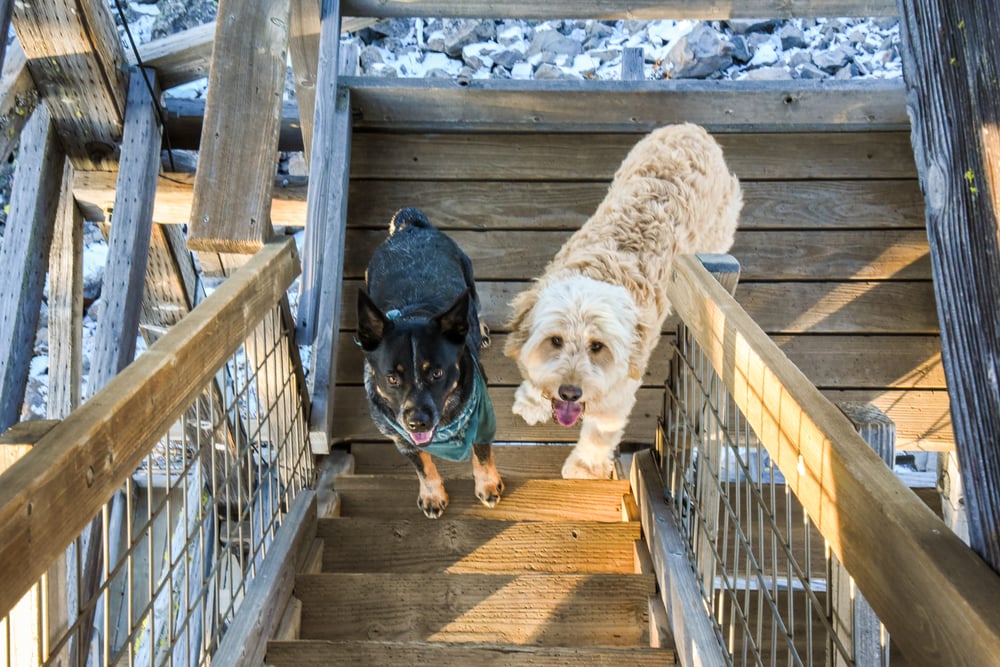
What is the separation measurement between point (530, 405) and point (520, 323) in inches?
18.4

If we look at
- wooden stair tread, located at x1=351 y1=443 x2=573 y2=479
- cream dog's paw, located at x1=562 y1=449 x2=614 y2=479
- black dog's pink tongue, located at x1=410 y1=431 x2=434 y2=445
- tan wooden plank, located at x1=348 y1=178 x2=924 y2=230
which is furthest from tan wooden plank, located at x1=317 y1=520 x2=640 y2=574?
tan wooden plank, located at x1=348 y1=178 x2=924 y2=230

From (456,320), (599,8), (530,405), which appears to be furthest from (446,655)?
(599,8)

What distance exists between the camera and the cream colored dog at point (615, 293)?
2908 millimetres

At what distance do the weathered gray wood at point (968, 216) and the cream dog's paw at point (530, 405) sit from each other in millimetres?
2361

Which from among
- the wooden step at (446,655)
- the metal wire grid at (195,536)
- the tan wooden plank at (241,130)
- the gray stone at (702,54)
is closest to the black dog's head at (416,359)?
the metal wire grid at (195,536)

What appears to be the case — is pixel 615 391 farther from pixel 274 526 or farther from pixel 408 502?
pixel 274 526

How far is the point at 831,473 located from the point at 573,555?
1.56 meters

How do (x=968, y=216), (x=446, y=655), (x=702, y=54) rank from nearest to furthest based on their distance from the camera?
(x=968, y=216) < (x=446, y=655) < (x=702, y=54)

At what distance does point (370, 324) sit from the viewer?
2430 mm

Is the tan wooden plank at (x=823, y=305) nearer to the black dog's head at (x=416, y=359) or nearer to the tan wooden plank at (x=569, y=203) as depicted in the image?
the tan wooden plank at (x=569, y=203)

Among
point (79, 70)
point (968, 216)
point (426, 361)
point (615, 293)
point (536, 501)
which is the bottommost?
point (536, 501)

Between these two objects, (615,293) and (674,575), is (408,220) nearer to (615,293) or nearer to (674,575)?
(615,293)

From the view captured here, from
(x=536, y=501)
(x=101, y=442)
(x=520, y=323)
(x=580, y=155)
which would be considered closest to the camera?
(x=101, y=442)

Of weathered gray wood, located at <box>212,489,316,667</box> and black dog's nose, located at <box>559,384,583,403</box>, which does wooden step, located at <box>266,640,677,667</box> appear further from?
black dog's nose, located at <box>559,384,583,403</box>
